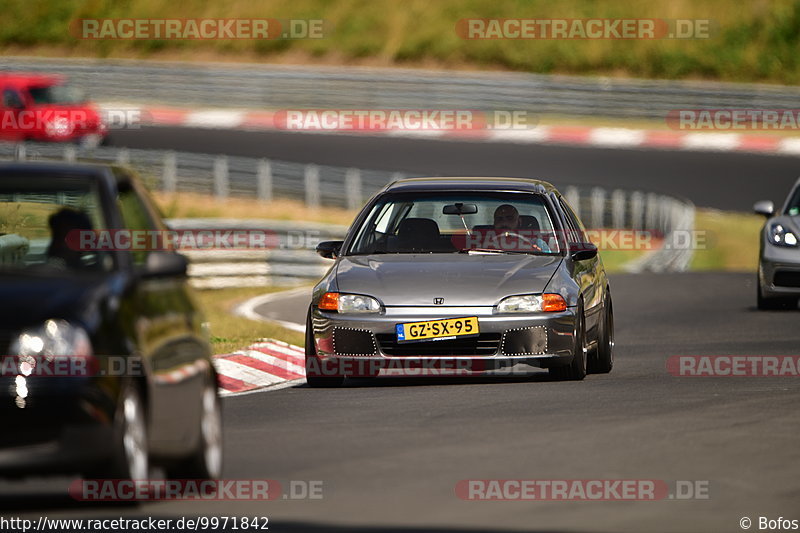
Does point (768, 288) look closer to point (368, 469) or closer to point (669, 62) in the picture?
point (368, 469)

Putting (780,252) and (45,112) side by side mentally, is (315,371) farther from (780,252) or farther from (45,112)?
(45,112)

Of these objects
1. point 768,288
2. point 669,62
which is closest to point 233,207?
point 768,288

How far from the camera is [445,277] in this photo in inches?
493

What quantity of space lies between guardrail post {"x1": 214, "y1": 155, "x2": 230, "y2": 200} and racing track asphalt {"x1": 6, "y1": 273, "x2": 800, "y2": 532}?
Answer: 1818cm

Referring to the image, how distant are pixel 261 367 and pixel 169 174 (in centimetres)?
1859

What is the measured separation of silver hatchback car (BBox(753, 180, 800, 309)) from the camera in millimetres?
18844

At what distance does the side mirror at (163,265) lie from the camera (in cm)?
767

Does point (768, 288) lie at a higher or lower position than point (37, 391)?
lower

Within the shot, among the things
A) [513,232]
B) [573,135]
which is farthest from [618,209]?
[513,232]

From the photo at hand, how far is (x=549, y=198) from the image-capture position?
1359 centimetres

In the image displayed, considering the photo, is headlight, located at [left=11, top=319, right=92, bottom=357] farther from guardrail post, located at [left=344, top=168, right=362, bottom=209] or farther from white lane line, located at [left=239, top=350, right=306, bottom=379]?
guardrail post, located at [left=344, top=168, right=362, bottom=209]

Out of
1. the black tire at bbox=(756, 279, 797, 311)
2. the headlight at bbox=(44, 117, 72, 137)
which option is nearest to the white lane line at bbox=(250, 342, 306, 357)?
the black tire at bbox=(756, 279, 797, 311)

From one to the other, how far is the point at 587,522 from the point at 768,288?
41.1 ft

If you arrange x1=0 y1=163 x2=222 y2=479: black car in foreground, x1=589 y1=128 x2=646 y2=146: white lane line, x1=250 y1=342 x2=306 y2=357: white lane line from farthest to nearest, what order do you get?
1. x1=589 y1=128 x2=646 y2=146: white lane line
2. x1=250 y1=342 x2=306 y2=357: white lane line
3. x1=0 y1=163 x2=222 y2=479: black car in foreground
